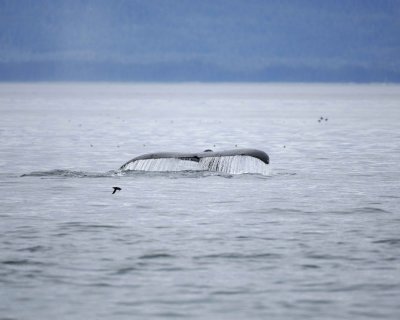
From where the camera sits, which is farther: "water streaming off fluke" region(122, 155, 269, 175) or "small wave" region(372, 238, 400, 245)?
"water streaming off fluke" region(122, 155, 269, 175)

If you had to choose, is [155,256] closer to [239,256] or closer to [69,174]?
[239,256]

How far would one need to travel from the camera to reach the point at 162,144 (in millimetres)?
46094

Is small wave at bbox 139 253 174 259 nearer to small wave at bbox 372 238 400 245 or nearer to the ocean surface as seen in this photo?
the ocean surface

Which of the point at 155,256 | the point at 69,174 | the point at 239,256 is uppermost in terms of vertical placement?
the point at 69,174

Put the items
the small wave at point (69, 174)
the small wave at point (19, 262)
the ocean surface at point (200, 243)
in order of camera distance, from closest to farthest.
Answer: the ocean surface at point (200, 243) → the small wave at point (19, 262) → the small wave at point (69, 174)

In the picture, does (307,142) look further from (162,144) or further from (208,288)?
(208,288)

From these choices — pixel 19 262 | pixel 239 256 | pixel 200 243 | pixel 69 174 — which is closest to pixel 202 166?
pixel 69 174

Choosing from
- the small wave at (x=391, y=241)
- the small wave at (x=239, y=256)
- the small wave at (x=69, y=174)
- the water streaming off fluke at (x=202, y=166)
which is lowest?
the small wave at (x=239, y=256)

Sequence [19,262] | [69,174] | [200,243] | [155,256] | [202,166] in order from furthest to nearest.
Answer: [202,166] → [69,174] → [200,243] → [155,256] → [19,262]

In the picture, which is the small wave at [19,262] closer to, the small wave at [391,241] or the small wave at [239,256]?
the small wave at [239,256]

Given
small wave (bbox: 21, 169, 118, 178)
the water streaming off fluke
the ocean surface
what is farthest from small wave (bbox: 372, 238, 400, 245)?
small wave (bbox: 21, 169, 118, 178)

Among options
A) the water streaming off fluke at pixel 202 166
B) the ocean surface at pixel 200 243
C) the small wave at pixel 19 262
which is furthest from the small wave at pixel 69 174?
the small wave at pixel 19 262

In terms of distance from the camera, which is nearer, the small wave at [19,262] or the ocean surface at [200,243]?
the ocean surface at [200,243]

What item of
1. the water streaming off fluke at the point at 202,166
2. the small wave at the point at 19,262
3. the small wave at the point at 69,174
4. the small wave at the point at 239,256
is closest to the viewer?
the small wave at the point at 19,262
